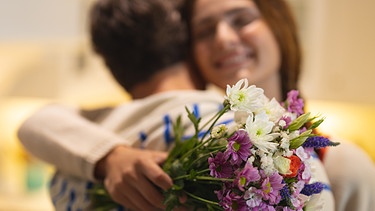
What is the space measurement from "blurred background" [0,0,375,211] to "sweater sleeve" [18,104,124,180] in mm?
711

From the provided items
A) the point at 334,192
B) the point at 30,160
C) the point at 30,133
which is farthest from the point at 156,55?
the point at 30,160

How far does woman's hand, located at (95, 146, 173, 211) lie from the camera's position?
65 centimetres

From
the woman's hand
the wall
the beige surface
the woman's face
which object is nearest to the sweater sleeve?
the woman's hand

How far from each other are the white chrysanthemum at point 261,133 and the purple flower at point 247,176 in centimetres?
2

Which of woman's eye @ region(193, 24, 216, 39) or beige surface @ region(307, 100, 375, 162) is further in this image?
beige surface @ region(307, 100, 375, 162)

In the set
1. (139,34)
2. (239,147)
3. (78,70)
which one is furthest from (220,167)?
(78,70)

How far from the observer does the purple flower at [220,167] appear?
0.50 m

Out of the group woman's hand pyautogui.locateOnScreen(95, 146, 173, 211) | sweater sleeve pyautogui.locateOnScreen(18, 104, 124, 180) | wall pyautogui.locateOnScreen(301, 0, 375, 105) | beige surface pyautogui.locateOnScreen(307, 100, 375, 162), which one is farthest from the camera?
beige surface pyautogui.locateOnScreen(307, 100, 375, 162)

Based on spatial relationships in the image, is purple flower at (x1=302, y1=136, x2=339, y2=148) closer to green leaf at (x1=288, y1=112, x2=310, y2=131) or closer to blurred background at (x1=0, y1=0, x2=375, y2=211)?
green leaf at (x1=288, y1=112, x2=310, y2=131)

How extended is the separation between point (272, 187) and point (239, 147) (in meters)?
0.05

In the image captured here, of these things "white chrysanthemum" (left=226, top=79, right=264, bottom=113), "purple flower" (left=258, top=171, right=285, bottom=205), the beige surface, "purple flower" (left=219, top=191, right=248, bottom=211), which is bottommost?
the beige surface

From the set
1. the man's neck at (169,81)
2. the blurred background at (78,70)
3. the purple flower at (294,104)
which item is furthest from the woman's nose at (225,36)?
the blurred background at (78,70)

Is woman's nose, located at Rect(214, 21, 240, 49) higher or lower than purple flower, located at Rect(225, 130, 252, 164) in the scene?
higher

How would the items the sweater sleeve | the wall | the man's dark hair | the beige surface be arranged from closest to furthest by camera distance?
the sweater sleeve, the man's dark hair, the wall, the beige surface
